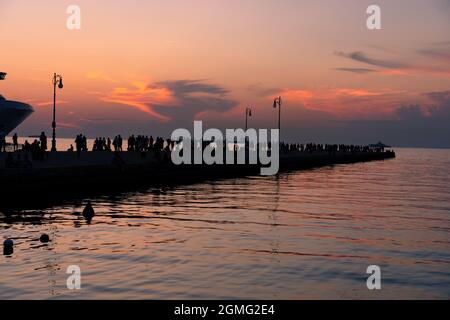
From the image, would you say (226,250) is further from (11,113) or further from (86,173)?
(11,113)

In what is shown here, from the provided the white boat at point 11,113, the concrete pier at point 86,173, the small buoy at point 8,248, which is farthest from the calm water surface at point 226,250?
the white boat at point 11,113

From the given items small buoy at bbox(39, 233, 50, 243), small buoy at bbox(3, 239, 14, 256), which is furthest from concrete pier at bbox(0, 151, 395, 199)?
small buoy at bbox(3, 239, 14, 256)

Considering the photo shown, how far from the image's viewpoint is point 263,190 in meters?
48.2

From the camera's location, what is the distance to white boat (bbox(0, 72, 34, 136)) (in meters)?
72.5

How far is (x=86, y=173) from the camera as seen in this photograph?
4206 cm

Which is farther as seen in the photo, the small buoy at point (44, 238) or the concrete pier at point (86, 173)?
the concrete pier at point (86, 173)

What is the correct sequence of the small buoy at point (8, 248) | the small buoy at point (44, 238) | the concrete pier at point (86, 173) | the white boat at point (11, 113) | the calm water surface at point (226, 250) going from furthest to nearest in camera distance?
the white boat at point (11, 113), the concrete pier at point (86, 173), the small buoy at point (44, 238), the small buoy at point (8, 248), the calm water surface at point (226, 250)

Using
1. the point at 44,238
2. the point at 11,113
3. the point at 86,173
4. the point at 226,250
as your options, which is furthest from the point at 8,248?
the point at 11,113

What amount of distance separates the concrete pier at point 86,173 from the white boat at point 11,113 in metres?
17.2

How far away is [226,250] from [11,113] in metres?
58.8

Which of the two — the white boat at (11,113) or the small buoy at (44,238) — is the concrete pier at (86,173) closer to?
the small buoy at (44,238)

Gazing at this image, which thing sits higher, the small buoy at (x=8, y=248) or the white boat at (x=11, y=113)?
the white boat at (x=11, y=113)

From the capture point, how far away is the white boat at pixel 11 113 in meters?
72.5

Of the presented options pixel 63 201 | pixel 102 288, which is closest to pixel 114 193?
pixel 63 201
